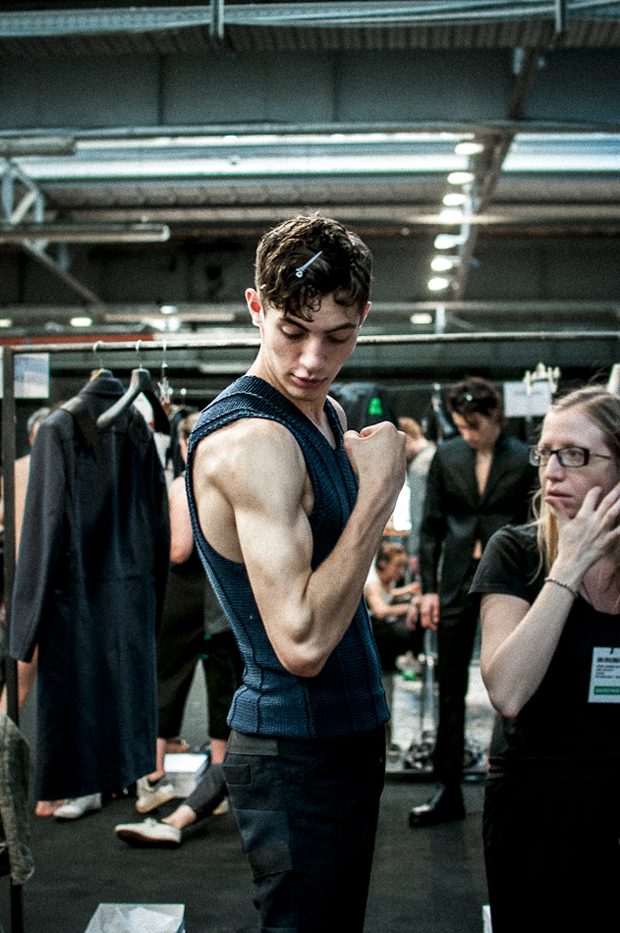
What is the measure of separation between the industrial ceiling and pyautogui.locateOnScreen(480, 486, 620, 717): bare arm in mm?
1265

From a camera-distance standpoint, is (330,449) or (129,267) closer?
(330,449)

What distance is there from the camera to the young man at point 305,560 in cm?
131

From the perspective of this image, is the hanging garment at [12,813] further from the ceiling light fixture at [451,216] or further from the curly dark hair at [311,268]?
the ceiling light fixture at [451,216]

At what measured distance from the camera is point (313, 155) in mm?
7512

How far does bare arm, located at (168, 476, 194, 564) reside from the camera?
3.80m

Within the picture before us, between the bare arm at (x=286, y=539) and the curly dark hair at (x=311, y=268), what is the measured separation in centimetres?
17

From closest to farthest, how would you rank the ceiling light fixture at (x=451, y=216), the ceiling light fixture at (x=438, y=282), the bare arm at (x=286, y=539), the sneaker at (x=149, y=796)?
the bare arm at (x=286, y=539) < the sneaker at (x=149, y=796) < the ceiling light fixture at (x=451, y=216) < the ceiling light fixture at (x=438, y=282)

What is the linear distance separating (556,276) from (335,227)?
31.9 ft

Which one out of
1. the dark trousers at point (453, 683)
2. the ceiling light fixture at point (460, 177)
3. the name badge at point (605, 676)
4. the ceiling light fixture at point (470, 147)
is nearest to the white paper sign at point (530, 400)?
the dark trousers at point (453, 683)

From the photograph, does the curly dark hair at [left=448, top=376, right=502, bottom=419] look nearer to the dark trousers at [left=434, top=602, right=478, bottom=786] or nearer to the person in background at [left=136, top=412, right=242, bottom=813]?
the dark trousers at [left=434, top=602, right=478, bottom=786]

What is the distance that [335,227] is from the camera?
4.57ft

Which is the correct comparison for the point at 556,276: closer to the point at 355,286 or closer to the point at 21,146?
the point at 21,146

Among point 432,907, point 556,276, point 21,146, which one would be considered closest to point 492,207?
point 556,276

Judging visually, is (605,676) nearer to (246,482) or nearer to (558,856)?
(558,856)
